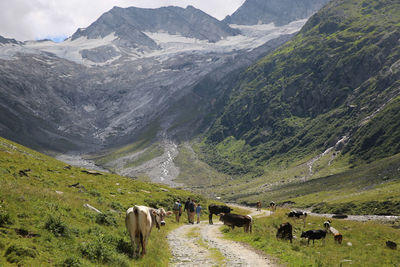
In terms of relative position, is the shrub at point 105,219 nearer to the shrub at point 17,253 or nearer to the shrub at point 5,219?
the shrub at point 5,219

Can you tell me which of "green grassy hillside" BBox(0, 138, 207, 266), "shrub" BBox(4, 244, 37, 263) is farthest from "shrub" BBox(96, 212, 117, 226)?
"shrub" BBox(4, 244, 37, 263)

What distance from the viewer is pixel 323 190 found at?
13875cm

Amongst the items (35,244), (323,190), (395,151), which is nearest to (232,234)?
(35,244)

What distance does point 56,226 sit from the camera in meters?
15.6

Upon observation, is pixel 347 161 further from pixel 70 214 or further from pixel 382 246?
pixel 70 214

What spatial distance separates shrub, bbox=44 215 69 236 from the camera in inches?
600

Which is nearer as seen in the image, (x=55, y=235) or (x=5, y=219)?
(x=5, y=219)

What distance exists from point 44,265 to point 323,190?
142155mm

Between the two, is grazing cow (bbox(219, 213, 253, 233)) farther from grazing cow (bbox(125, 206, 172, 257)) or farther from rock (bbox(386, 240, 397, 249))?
grazing cow (bbox(125, 206, 172, 257))

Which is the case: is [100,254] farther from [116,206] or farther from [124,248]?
[116,206]

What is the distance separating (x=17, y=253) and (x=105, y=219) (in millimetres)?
9976

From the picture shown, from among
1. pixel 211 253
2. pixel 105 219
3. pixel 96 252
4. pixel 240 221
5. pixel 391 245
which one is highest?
pixel 105 219

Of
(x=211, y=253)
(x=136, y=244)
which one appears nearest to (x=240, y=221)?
(x=211, y=253)

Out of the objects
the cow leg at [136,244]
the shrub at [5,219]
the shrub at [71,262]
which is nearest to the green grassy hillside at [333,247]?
the cow leg at [136,244]
